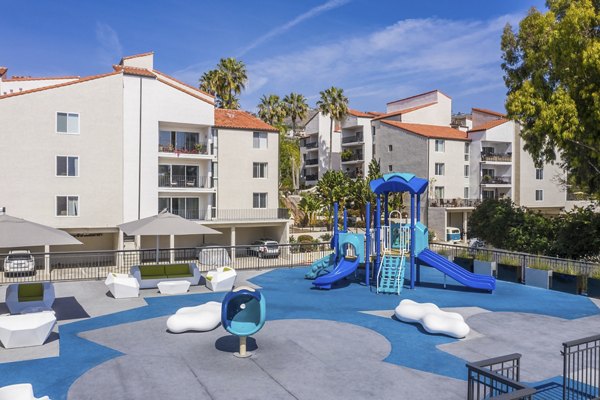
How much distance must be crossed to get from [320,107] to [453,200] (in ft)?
73.0

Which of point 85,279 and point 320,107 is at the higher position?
point 320,107

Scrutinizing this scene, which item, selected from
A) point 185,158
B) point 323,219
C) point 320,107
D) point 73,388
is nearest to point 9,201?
point 185,158

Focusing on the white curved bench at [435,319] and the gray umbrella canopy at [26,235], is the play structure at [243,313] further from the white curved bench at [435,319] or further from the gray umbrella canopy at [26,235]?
the gray umbrella canopy at [26,235]

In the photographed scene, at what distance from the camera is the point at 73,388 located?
35.7ft

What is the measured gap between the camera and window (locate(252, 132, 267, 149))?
43469mm

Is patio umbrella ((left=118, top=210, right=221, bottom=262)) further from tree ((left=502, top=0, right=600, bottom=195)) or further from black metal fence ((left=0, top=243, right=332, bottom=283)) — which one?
tree ((left=502, top=0, right=600, bottom=195))

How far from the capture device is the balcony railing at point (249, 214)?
136 ft

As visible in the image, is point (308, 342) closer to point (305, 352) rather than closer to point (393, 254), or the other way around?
point (305, 352)

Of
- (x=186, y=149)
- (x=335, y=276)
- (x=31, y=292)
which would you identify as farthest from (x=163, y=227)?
(x=186, y=149)

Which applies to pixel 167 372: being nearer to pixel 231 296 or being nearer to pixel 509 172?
pixel 231 296

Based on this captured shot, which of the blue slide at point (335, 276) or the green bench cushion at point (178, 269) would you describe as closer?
the blue slide at point (335, 276)

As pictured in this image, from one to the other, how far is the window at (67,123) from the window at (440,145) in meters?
37.8

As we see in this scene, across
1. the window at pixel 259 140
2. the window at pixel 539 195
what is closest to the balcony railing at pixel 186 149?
the window at pixel 259 140

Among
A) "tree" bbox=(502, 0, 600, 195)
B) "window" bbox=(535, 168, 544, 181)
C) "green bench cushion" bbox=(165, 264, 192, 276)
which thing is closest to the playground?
"green bench cushion" bbox=(165, 264, 192, 276)
